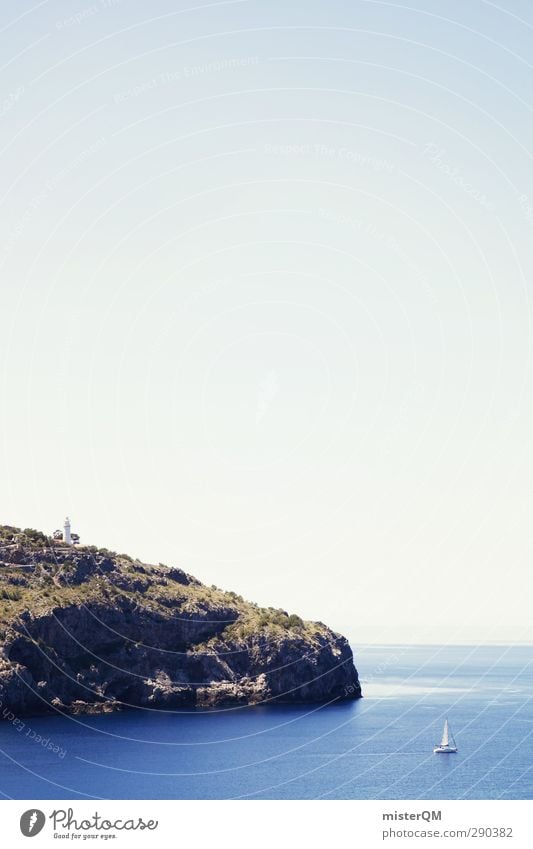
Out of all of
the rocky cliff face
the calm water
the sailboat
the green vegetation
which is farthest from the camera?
the green vegetation

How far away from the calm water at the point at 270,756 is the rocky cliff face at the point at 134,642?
5.38 meters

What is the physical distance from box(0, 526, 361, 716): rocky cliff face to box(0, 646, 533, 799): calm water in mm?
5380

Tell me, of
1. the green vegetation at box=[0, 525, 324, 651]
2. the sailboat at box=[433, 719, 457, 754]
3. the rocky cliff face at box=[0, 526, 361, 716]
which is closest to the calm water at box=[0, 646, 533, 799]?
the sailboat at box=[433, 719, 457, 754]

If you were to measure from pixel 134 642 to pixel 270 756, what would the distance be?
42092mm

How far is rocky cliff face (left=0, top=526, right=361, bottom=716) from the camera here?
471ft

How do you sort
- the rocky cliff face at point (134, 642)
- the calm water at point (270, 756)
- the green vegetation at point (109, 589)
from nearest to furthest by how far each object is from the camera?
1. the calm water at point (270, 756)
2. the rocky cliff face at point (134, 642)
3. the green vegetation at point (109, 589)

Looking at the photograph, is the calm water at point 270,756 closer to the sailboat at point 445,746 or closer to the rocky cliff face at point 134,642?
the sailboat at point 445,746

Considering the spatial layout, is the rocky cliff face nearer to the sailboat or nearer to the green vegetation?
the green vegetation

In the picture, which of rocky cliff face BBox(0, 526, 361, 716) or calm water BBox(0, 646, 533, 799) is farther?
rocky cliff face BBox(0, 526, 361, 716)

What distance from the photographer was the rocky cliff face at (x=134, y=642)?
471 feet

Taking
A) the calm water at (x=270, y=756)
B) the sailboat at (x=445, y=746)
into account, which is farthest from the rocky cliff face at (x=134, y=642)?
the sailboat at (x=445, y=746)

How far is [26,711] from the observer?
13862 centimetres
